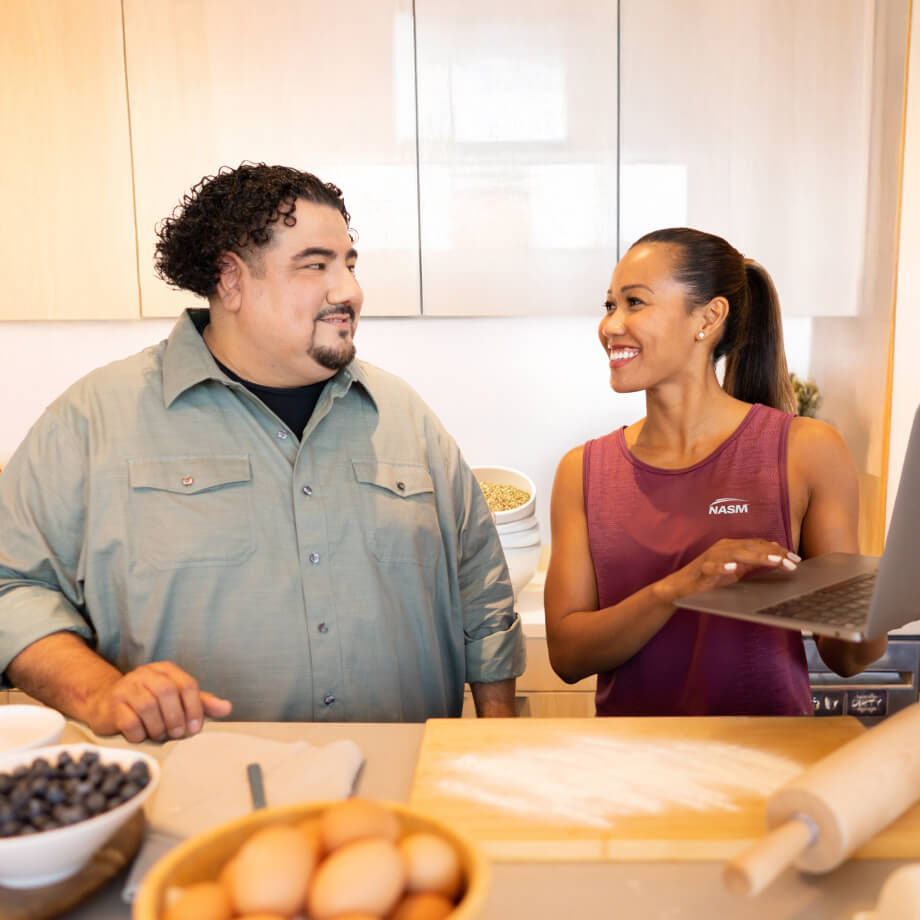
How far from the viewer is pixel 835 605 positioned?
94cm

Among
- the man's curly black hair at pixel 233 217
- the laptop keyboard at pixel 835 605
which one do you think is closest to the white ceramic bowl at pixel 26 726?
the laptop keyboard at pixel 835 605

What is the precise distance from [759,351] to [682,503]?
366 millimetres

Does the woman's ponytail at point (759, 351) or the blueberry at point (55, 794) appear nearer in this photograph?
the blueberry at point (55, 794)

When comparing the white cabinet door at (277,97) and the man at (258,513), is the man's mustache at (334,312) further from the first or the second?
the white cabinet door at (277,97)

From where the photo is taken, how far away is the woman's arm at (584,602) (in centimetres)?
123

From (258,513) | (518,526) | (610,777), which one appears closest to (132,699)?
(258,513)

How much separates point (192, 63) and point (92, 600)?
143 cm

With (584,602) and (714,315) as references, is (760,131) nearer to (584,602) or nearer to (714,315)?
(714,315)

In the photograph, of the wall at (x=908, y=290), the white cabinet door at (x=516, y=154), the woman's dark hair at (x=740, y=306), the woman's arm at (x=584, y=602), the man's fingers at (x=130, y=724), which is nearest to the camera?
the man's fingers at (x=130, y=724)

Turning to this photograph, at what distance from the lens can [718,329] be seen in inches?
62.9

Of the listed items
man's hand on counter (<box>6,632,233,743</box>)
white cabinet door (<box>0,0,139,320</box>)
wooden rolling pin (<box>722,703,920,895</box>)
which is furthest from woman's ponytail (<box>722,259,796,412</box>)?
white cabinet door (<box>0,0,139,320</box>)

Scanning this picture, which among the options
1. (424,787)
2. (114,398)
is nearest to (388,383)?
(114,398)

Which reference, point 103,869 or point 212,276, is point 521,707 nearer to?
point 212,276

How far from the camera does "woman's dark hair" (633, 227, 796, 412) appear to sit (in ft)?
5.18
